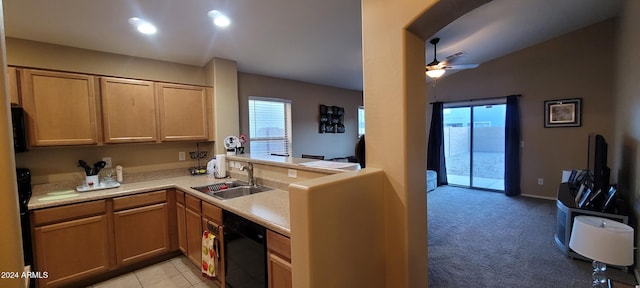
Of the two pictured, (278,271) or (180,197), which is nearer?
(278,271)

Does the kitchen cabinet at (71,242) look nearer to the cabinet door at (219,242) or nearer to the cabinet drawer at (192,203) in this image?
the cabinet drawer at (192,203)

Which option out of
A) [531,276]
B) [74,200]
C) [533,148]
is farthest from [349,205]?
[533,148]

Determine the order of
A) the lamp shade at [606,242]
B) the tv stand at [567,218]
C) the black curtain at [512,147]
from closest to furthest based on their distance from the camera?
the lamp shade at [606,242] → the tv stand at [567,218] → the black curtain at [512,147]

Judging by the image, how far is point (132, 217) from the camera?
2604 mm

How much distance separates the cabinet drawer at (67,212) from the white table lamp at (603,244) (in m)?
3.84

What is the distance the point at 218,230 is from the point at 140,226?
115cm

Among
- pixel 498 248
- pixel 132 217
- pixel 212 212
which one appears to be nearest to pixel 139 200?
pixel 132 217

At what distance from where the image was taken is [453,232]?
3525 mm

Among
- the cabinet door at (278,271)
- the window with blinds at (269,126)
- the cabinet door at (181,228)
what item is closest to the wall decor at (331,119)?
the window with blinds at (269,126)

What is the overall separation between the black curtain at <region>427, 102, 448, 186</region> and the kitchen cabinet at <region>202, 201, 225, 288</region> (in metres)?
5.64

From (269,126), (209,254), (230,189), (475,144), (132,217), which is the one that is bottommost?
(209,254)

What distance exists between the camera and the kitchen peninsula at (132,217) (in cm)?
217

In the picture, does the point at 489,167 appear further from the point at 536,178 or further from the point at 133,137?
the point at 133,137

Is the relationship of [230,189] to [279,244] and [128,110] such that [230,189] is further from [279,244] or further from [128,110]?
[128,110]
